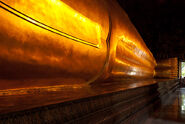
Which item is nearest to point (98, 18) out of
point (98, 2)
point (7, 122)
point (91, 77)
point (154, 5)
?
point (98, 2)

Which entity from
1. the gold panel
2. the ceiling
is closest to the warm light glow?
the ceiling

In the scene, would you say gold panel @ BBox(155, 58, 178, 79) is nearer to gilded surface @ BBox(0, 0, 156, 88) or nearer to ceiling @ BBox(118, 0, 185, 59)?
ceiling @ BBox(118, 0, 185, 59)

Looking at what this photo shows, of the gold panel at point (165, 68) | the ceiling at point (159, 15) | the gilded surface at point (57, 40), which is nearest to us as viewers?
the gilded surface at point (57, 40)

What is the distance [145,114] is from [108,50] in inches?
24.3

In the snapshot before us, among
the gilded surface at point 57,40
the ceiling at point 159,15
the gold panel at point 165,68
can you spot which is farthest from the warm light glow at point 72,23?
the gold panel at point 165,68

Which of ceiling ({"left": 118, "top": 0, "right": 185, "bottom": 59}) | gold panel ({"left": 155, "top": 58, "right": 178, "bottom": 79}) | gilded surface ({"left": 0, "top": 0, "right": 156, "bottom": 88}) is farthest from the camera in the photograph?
gold panel ({"left": 155, "top": 58, "right": 178, "bottom": 79})

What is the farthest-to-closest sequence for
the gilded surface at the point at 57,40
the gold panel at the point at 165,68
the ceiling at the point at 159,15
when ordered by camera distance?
the gold panel at the point at 165,68, the ceiling at the point at 159,15, the gilded surface at the point at 57,40

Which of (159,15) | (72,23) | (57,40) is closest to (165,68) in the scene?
(159,15)

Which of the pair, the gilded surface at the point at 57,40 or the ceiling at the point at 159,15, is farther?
the ceiling at the point at 159,15

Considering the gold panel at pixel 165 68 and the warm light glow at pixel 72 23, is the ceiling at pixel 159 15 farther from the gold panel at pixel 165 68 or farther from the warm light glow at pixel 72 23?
the gold panel at pixel 165 68

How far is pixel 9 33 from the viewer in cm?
58

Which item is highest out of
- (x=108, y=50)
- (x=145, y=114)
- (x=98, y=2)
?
(x=98, y=2)

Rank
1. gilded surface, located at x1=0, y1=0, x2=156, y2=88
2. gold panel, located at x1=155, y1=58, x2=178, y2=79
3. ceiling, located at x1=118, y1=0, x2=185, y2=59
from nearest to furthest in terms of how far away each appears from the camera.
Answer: gilded surface, located at x1=0, y1=0, x2=156, y2=88 → ceiling, located at x1=118, y1=0, x2=185, y2=59 → gold panel, located at x1=155, y1=58, x2=178, y2=79

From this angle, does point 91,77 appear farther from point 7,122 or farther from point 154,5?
point 154,5
